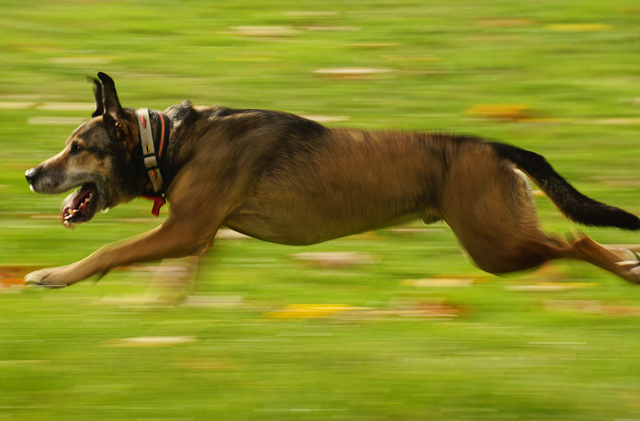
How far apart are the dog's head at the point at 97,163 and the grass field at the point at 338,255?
54 cm

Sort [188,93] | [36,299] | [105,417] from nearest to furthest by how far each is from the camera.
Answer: [105,417] → [36,299] → [188,93]

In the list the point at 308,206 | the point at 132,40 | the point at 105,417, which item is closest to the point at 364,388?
the point at 105,417

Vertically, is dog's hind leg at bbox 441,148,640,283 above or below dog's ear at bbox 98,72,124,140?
below

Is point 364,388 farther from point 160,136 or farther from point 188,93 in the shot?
point 188,93

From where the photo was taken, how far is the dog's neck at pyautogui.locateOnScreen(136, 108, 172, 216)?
17.6 ft

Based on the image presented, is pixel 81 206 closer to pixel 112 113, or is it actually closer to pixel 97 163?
pixel 97 163

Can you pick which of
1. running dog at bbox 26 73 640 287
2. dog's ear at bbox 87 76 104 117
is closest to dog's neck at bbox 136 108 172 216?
running dog at bbox 26 73 640 287

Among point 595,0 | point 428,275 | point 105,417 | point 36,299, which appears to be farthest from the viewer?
point 595,0

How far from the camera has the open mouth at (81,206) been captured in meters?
5.44

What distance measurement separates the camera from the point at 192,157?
537cm

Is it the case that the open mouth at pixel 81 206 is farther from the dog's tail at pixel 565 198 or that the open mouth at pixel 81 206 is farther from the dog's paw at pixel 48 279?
the dog's tail at pixel 565 198

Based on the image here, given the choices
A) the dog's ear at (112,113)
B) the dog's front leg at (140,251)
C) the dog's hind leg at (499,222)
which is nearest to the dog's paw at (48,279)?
the dog's front leg at (140,251)

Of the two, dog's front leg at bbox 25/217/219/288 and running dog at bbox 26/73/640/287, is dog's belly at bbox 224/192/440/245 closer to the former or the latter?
running dog at bbox 26/73/640/287

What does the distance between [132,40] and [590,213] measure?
17.4 feet
